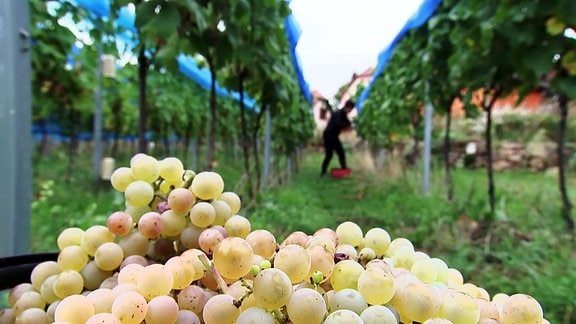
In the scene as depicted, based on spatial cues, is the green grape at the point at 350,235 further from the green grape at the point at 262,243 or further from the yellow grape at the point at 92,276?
the yellow grape at the point at 92,276

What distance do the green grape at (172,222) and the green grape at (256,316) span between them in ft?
0.67

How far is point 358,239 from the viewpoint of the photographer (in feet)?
1.70

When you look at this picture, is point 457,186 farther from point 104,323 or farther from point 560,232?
point 104,323

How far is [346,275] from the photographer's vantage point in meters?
0.40

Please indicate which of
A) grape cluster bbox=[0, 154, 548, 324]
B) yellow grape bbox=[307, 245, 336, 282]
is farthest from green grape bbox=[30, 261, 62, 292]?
yellow grape bbox=[307, 245, 336, 282]

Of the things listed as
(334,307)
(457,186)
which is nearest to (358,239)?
(334,307)

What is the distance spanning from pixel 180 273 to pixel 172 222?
0.12 m

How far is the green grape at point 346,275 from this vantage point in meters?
0.39

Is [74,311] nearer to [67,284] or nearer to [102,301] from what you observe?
[102,301]

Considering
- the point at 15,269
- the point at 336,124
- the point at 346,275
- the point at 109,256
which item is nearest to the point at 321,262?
the point at 346,275

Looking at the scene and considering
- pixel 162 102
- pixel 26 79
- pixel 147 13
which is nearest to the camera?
pixel 26 79

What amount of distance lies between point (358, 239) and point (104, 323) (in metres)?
0.28

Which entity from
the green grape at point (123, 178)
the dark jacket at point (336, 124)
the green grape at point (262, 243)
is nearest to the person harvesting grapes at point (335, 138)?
the dark jacket at point (336, 124)

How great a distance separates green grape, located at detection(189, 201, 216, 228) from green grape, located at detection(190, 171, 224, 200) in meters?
0.02
